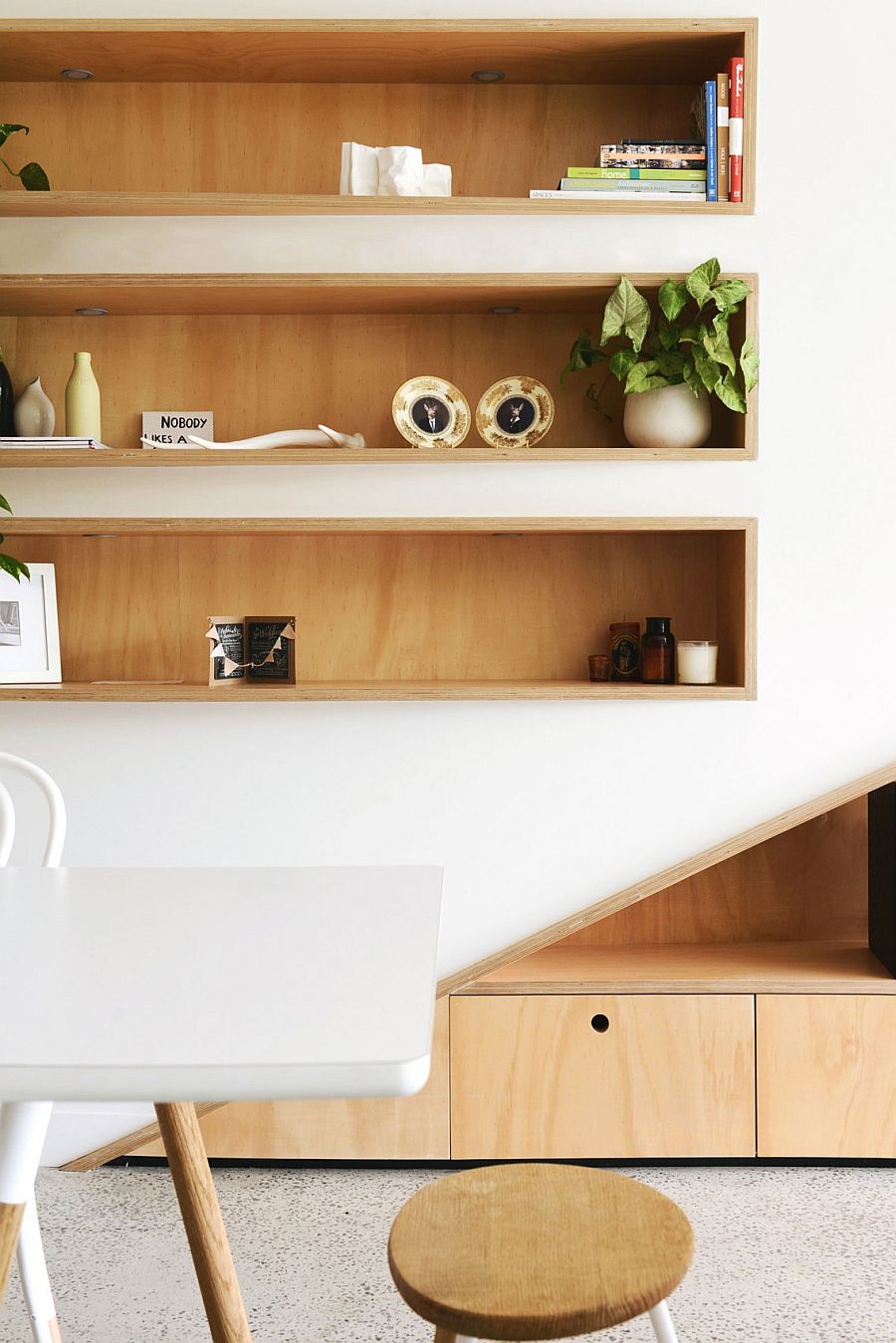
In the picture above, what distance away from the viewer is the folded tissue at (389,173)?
2514 millimetres

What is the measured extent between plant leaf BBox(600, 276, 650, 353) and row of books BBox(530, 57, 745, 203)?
0.69 ft

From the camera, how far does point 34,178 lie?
2.49m

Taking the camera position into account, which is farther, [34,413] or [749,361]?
[34,413]

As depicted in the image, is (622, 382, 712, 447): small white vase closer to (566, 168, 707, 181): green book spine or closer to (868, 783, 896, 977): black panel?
(566, 168, 707, 181): green book spine

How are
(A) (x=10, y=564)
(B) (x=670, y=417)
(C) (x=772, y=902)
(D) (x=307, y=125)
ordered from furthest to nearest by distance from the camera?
(C) (x=772, y=902) → (D) (x=307, y=125) → (B) (x=670, y=417) → (A) (x=10, y=564)

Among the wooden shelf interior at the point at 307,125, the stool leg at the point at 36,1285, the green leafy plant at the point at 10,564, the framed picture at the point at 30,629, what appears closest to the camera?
the stool leg at the point at 36,1285

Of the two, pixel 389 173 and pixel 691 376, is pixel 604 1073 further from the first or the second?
pixel 389 173

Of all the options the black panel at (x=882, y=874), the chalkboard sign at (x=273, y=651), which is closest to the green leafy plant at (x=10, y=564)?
the chalkboard sign at (x=273, y=651)

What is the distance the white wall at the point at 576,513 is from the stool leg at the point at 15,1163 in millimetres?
1405

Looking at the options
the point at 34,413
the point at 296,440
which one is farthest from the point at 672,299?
the point at 34,413

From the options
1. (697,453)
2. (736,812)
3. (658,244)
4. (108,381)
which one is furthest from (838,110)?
(108,381)

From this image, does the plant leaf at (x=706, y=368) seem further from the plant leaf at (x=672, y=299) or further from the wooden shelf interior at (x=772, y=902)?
the wooden shelf interior at (x=772, y=902)

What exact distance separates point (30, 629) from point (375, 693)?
2.66 feet

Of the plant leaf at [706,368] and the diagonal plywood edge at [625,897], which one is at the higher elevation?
the plant leaf at [706,368]
